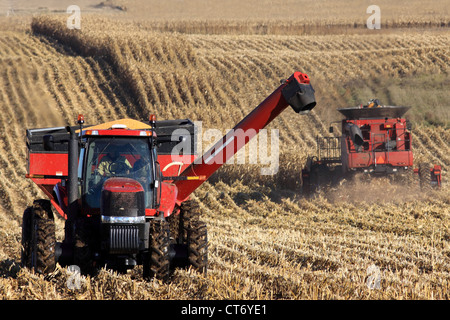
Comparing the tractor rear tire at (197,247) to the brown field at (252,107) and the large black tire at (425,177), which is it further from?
the large black tire at (425,177)

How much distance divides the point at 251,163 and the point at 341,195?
286cm

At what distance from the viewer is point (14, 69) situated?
936 inches

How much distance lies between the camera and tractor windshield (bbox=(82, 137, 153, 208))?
7.16 metres

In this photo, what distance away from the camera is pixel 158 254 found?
6621 mm

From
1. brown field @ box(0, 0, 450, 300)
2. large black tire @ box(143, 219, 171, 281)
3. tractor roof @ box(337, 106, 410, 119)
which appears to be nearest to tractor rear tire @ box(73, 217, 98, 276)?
brown field @ box(0, 0, 450, 300)

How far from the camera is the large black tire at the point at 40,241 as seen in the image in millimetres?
6891

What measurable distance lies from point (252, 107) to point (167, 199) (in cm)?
1650

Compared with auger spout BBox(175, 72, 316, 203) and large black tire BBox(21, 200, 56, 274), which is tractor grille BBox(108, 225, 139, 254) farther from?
auger spout BBox(175, 72, 316, 203)

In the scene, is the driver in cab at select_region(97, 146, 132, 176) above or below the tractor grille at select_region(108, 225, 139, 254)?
above

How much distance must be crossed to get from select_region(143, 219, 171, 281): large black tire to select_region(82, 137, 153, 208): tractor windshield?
530 mm

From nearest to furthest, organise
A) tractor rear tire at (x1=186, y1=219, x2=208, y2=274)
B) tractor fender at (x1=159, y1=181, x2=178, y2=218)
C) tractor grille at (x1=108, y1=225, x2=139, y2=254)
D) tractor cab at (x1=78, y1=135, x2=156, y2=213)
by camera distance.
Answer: tractor grille at (x1=108, y1=225, x2=139, y2=254) → tractor rear tire at (x1=186, y1=219, x2=208, y2=274) → tractor cab at (x1=78, y1=135, x2=156, y2=213) → tractor fender at (x1=159, y1=181, x2=178, y2=218)

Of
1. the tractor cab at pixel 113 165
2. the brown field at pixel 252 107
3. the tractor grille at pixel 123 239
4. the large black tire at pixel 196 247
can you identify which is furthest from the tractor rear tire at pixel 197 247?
the tractor grille at pixel 123 239

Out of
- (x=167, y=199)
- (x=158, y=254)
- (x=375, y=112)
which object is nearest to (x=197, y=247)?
(x=158, y=254)

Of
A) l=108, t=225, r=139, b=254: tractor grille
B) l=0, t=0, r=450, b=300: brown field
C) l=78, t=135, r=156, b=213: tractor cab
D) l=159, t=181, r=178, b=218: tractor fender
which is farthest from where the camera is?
l=159, t=181, r=178, b=218: tractor fender
